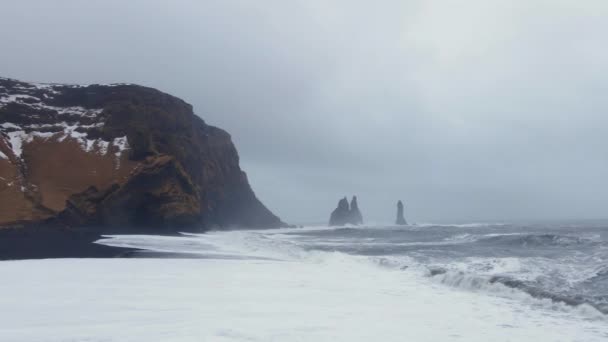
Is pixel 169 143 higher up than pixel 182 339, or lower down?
higher up

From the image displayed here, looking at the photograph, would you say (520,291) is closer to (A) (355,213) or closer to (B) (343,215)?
(B) (343,215)

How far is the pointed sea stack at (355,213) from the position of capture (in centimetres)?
10731

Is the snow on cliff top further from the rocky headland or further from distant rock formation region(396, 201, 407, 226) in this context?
distant rock formation region(396, 201, 407, 226)

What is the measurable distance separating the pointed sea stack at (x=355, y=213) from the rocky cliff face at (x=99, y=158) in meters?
48.4

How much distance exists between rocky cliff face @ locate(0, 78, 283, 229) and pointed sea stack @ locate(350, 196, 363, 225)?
48359 millimetres

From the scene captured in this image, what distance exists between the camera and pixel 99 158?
161ft

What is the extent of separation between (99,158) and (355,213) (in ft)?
229

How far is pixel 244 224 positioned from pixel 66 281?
67343 mm

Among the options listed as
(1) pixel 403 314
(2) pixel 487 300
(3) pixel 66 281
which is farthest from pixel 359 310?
(3) pixel 66 281

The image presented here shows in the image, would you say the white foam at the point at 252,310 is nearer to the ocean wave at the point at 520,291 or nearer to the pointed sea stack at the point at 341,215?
the ocean wave at the point at 520,291

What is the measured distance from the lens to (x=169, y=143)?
2133 inches

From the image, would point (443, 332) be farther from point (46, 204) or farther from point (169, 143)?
point (169, 143)

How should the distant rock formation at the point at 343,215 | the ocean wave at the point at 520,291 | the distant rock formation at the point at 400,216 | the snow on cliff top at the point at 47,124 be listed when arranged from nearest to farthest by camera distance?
the ocean wave at the point at 520,291 < the snow on cliff top at the point at 47,124 < the distant rock formation at the point at 343,215 < the distant rock formation at the point at 400,216

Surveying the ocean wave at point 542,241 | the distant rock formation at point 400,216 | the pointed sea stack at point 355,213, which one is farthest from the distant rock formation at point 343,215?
the ocean wave at point 542,241
